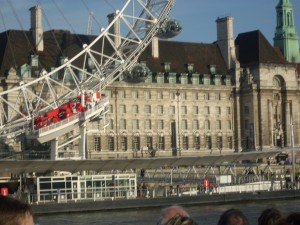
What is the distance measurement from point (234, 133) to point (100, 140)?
19213 mm

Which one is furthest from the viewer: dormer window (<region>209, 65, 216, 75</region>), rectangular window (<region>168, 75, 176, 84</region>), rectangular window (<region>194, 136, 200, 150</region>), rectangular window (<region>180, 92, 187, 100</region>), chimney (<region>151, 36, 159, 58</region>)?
dormer window (<region>209, 65, 216, 75</region>)

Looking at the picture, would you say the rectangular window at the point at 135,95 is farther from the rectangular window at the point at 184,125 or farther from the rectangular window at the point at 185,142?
the rectangular window at the point at 185,142

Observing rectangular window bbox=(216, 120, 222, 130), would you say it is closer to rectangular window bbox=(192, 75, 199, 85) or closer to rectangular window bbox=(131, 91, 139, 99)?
rectangular window bbox=(192, 75, 199, 85)

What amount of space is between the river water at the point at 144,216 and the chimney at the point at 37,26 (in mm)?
39004

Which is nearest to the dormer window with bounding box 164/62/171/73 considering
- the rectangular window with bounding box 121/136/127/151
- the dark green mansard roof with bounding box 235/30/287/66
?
the rectangular window with bounding box 121/136/127/151

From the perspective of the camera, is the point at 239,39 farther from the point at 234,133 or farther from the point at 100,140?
the point at 100,140

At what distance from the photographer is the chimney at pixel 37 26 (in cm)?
8925

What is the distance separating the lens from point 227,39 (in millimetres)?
103938

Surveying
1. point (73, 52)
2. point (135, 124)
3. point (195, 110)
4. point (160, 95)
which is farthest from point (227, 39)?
point (73, 52)

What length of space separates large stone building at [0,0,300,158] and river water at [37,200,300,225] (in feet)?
116

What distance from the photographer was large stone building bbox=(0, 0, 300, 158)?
3629 inches

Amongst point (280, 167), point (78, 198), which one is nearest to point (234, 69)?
point (280, 167)

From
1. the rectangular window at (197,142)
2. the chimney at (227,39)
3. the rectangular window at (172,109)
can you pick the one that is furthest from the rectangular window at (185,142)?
the chimney at (227,39)

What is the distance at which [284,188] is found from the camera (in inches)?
2675
